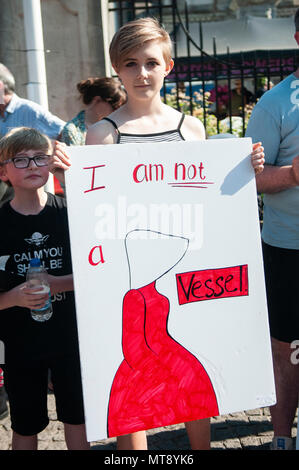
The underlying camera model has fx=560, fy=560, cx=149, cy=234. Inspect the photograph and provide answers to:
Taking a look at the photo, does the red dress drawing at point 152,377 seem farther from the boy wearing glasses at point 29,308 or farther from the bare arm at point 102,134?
the bare arm at point 102,134

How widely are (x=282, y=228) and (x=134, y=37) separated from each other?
1.02m

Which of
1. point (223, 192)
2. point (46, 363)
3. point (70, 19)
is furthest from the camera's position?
point (70, 19)

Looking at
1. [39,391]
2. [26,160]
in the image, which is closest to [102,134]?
[26,160]

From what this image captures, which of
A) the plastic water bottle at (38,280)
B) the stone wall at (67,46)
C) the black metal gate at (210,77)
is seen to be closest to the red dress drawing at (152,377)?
the plastic water bottle at (38,280)

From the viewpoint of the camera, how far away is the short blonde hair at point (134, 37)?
201 centimetres

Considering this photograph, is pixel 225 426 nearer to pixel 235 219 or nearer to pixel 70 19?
pixel 235 219

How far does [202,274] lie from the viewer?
195 cm

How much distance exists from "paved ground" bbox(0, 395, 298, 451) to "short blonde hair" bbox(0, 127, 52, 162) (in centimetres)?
146

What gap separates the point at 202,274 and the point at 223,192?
0.30 m

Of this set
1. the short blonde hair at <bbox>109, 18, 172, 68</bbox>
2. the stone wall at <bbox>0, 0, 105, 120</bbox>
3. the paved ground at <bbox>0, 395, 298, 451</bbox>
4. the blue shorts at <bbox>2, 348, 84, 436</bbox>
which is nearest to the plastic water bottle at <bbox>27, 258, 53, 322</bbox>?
the blue shorts at <bbox>2, 348, 84, 436</bbox>

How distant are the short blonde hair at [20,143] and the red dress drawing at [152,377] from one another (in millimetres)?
689

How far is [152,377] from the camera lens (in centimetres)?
193

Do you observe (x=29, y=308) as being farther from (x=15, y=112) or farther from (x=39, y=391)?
(x=15, y=112)
